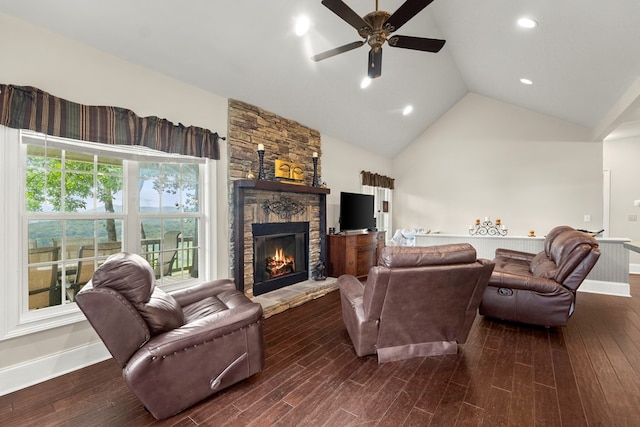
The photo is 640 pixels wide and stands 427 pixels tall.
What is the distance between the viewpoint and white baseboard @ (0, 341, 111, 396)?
2.16 meters

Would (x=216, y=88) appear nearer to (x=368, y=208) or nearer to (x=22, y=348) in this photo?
(x=22, y=348)

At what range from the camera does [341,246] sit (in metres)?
5.23

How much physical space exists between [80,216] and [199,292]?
4.03 feet

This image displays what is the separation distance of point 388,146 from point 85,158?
577 centimetres

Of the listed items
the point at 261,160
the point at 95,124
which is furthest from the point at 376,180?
the point at 95,124

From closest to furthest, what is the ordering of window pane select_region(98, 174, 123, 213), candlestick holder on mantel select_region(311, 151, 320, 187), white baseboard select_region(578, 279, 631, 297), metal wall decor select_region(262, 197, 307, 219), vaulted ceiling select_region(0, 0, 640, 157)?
vaulted ceiling select_region(0, 0, 640, 157), window pane select_region(98, 174, 123, 213), metal wall decor select_region(262, 197, 307, 219), white baseboard select_region(578, 279, 631, 297), candlestick holder on mantel select_region(311, 151, 320, 187)

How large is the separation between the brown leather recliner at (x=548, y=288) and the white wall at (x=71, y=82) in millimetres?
3979

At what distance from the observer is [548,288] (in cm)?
307

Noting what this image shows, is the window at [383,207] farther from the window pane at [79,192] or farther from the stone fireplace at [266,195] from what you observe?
the window pane at [79,192]

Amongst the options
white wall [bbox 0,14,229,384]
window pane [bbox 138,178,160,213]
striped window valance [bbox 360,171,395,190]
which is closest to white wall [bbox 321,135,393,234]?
striped window valance [bbox 360,171,395,190]

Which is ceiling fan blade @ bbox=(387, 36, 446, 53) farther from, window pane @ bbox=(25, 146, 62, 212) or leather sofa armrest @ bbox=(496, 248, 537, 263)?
leather sofa armrest @ bbox=(496, 248, 537, 263)

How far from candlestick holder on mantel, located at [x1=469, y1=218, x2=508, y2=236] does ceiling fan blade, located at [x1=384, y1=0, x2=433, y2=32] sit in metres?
5.04

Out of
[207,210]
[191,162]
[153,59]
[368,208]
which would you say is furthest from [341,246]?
[153,59]

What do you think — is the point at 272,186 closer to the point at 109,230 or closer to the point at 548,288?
the point at 109,230
